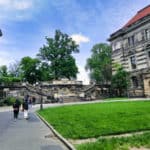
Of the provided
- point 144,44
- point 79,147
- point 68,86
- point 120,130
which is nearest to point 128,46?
point 144,44

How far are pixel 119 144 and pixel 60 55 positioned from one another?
65.8 metres

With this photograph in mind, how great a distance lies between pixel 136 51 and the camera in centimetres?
5088

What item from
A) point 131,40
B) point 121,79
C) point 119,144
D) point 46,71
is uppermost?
point 131,40

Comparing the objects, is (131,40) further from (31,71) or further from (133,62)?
(31,71)

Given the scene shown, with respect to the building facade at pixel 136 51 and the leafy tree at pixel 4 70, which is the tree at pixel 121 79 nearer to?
the building facade at pixel 136 51

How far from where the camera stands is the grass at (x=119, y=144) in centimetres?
966

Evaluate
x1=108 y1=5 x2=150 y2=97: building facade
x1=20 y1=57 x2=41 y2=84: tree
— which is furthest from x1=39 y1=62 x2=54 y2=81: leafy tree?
x1=108 y1=5 x2=150 y2=97: building facade

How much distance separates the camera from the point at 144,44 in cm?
4869

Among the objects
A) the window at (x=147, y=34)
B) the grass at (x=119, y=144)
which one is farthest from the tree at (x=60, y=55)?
the grass at (x=119, y=144)

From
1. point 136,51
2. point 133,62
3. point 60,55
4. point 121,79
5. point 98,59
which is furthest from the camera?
point 98,59

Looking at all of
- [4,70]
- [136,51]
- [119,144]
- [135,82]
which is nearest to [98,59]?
[4,70]

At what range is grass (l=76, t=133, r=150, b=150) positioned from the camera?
31.7ft

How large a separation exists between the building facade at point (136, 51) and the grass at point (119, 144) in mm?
37988

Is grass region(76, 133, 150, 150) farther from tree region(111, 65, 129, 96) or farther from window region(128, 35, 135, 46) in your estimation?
window region(128, 35, 135, 46)
